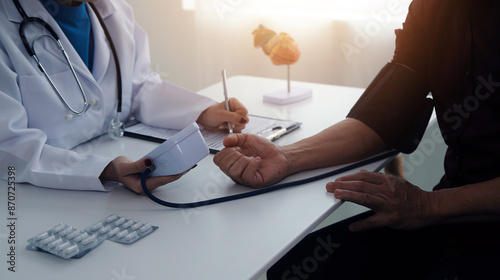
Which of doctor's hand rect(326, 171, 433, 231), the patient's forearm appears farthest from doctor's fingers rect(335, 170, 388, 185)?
the patient's forearm

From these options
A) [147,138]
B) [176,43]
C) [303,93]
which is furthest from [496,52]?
[176,43]

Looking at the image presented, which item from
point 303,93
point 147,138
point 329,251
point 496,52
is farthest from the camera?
point 303,93

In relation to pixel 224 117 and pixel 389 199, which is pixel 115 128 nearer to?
pixel 224 117

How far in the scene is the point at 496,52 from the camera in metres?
1.07

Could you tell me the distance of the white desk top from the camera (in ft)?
2.52

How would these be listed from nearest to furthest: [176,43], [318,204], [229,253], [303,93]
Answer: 1. [229,253]
2. [318,204]
3. [303,93]
4. [176,43]

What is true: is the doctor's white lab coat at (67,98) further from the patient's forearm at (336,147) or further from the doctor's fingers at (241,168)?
the patient's forearm at (336,147)

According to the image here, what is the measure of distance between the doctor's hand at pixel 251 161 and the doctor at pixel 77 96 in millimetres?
122

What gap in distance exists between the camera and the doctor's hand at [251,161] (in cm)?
104

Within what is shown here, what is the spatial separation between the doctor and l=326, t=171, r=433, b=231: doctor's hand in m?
0.37

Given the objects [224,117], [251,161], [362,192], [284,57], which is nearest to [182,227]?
[251,161]

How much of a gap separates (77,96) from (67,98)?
0.09ft

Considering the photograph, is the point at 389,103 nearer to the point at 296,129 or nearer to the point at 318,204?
the point at 296,129

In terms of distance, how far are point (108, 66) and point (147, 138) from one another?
8.8 inches
